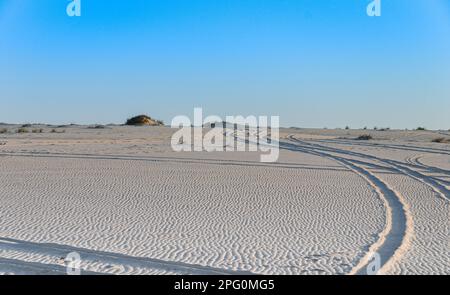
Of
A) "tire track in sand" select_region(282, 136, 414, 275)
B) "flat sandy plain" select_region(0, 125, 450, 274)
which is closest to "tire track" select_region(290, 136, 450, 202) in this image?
"flat sandy plain" select_region(0, 125, 450, 274)

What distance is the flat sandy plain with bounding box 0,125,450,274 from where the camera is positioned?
623 cm

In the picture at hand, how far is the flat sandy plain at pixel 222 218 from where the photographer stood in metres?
6.23

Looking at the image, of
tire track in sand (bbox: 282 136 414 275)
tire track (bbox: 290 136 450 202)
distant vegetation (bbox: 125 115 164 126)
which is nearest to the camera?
tire track in sand (bbox: 282 136 414 275)

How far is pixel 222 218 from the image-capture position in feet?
29.0

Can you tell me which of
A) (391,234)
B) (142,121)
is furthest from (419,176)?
(142,121)

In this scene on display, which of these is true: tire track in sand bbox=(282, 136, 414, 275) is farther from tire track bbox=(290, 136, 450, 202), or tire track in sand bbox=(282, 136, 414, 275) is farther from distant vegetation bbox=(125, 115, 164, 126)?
distant vegetation bbox=(125, 115, 164, 126)

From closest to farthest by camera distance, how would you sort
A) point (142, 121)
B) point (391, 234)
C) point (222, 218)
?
point (391, 234), point (222, 218), point (142, 121)

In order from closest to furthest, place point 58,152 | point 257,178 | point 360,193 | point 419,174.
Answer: point 360,193
point 257,178
point 419,174
point 58,152

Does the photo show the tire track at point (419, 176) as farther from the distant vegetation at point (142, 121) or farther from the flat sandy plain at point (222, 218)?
the distant vegetation at point (142, 121)

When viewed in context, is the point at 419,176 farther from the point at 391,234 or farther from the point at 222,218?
the point at 222,218

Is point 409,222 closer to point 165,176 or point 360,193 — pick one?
point 360,193
